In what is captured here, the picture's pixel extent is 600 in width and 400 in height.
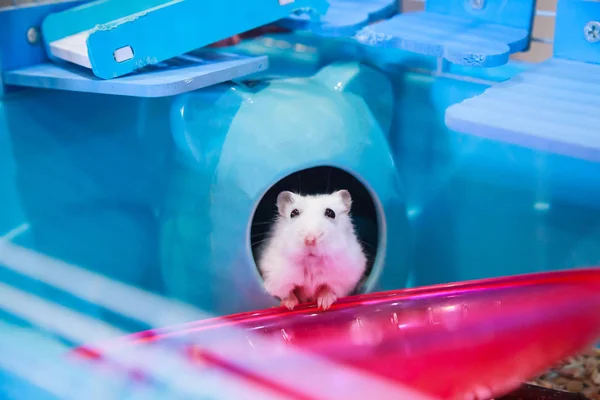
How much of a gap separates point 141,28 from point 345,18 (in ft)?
2.36

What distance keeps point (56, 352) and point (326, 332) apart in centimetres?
55

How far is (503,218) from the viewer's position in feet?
6.19

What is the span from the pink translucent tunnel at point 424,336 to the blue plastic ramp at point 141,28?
642mm

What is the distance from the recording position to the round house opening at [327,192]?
1.96m

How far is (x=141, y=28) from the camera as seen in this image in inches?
60.7

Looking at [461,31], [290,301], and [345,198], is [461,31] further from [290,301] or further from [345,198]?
[290,301]

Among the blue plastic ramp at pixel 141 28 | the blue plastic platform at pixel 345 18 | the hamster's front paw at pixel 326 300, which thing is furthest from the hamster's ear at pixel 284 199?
the blue plastic platform at pixel 345 18

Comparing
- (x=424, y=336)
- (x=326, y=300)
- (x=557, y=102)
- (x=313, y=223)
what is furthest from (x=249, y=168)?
(x=557, y=102)

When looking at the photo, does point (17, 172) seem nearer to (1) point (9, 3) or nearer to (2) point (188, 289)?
(1) point (9, 3)

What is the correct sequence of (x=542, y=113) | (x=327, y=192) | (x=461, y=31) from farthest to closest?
1. (x=327, y=192)
2. (x=461, y=31)
3. (x=542, y=113)

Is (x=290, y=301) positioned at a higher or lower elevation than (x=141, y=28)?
lower

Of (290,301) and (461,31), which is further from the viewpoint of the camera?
(461,31)

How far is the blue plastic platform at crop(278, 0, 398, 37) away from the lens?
197 centimetres

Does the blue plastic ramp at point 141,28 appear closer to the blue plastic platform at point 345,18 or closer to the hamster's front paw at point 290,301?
the blue plastic platform at point 345,18
